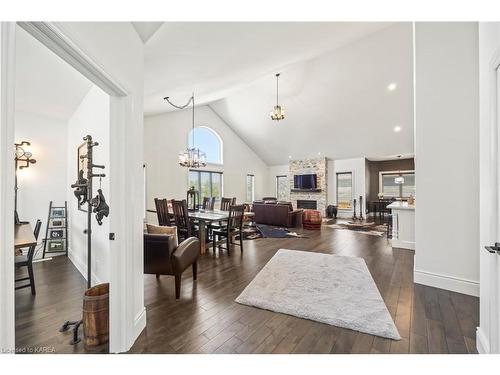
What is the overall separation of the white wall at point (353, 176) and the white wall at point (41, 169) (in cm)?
946

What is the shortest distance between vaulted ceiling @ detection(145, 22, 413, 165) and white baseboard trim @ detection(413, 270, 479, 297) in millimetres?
3671

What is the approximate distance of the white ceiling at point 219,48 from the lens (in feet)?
7.84

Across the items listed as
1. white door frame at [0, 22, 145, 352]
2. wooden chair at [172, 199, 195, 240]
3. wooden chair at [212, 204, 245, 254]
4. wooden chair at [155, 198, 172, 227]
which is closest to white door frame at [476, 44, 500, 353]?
white door frame at [0, 22, 145, 352]

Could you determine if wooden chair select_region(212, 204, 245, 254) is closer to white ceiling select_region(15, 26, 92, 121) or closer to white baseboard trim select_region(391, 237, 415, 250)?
white ceiling select_region(15, 26, 92, 121)

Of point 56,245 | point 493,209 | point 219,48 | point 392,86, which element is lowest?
point 56,245

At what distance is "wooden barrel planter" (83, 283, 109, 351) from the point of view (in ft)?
5.60

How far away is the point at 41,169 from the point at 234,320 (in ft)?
14.6

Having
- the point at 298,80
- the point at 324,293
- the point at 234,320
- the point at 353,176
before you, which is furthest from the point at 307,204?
the point at 234,320

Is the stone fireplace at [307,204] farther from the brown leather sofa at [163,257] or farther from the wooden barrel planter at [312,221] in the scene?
the brown leather sofa at [163,257]

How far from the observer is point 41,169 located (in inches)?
158

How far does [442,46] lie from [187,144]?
686 cm

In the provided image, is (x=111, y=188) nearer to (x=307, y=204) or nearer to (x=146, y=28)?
(x=146, y=28)

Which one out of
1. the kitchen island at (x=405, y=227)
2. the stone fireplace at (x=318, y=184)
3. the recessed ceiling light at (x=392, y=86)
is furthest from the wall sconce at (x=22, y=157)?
the stone fireplace at (x=318, y=184)

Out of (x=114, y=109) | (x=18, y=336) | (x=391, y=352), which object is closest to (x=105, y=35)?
(x=114, y=109)
